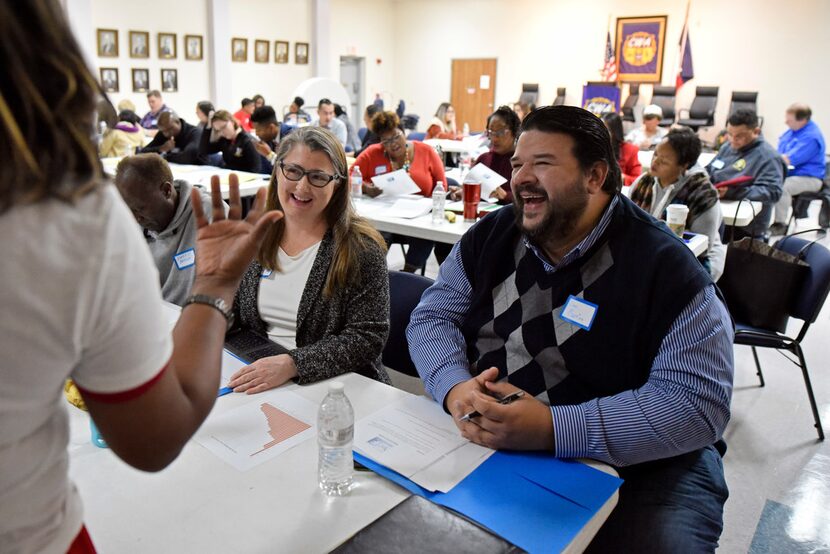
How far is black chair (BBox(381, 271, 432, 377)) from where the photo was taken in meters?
2.10

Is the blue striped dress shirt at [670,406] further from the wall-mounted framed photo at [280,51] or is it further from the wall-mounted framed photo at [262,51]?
the wall-mounted framed photo at [280,51]

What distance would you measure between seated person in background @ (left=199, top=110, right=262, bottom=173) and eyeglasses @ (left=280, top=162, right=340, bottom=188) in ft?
13.0

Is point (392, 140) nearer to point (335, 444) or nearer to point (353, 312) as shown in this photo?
point (353, 312)

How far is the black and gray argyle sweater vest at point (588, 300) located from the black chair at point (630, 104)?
1139 centimetres

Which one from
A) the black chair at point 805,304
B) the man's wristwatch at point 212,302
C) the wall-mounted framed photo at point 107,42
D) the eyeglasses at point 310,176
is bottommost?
the black chair at point 805,304

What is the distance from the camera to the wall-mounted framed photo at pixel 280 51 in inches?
497

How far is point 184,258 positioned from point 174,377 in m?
1.74

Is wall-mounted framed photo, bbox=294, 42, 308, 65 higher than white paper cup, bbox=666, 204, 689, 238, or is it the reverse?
wall-mounted framed photo, bbox=294, 42, 308, 65

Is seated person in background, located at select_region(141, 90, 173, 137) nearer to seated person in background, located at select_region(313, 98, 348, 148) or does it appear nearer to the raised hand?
seated person in background, located at select_region(313, 98, 348, 148)

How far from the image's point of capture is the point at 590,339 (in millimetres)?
1532

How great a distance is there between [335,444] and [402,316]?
923mm

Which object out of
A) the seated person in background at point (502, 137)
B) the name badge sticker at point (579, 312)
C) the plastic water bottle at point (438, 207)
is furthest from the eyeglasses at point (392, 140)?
the name badge sticker at point (579, 312)

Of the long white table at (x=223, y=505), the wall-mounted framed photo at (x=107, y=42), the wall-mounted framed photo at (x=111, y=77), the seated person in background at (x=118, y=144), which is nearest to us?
the long white table at (x=223, y=505)

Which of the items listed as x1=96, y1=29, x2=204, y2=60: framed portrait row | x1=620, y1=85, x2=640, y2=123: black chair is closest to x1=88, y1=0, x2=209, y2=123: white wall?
x1=96, y1=29, x2=204, y2=60: framed portrait row
